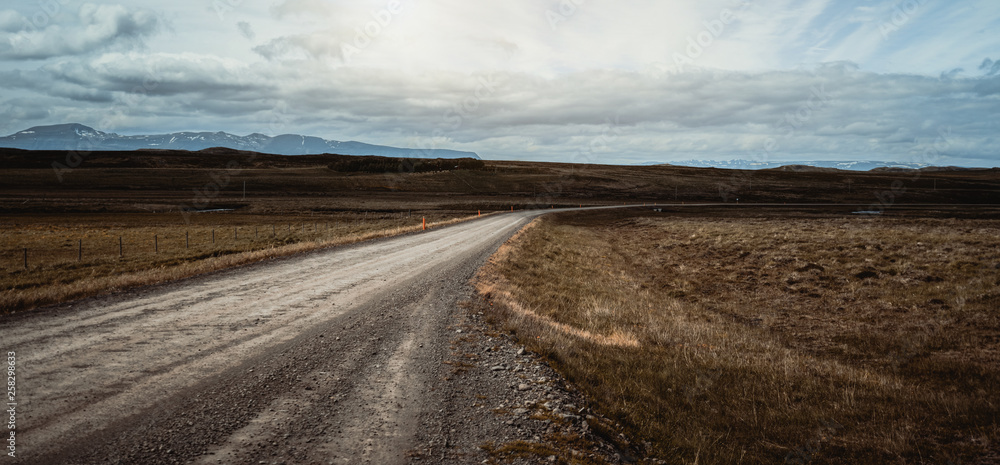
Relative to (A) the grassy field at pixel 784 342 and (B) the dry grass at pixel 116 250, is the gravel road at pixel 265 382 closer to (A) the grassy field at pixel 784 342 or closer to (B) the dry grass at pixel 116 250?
(A) the grassy field at pixel 784 342

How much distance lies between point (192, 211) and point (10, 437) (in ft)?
250

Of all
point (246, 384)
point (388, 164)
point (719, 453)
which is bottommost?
point (719, 453)

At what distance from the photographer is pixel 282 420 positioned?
545 centimetres

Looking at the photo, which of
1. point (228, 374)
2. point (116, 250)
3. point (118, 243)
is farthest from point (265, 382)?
point (118, 243)

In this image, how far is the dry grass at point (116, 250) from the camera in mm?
12883

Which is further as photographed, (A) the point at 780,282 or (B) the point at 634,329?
(A) the point at 780,282

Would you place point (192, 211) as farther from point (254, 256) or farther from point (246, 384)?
point (246, 384)

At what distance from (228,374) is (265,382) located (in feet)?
2.36

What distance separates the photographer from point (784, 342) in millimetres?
12727

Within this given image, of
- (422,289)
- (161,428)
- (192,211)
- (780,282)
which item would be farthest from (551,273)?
(192,211)

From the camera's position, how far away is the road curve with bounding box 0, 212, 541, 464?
4879 millimetres

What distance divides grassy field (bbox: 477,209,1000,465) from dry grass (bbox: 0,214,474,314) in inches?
403

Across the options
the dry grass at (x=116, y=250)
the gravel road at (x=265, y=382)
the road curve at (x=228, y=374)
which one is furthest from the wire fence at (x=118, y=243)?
the gravel road at (x=265, y=382)

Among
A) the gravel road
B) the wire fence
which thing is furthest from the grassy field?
the wire fence
